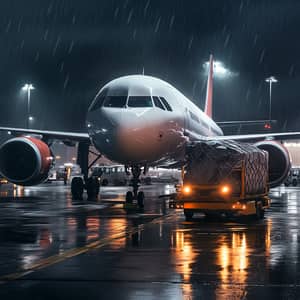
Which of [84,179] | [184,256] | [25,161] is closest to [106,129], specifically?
[25,161]

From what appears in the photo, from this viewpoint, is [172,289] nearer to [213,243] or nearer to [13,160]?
[213,243]

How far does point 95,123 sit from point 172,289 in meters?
16.0

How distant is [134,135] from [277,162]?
994 centimetres

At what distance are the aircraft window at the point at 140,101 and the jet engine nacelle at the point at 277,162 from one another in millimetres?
7980

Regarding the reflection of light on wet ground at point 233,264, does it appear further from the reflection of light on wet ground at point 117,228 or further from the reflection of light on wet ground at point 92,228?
the reflection of light on wet ground at point 92,228

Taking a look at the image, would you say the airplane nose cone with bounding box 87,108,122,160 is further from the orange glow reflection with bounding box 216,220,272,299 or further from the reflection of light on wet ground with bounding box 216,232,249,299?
the reflection of light on wet ground with bounding box 216,232,249,299

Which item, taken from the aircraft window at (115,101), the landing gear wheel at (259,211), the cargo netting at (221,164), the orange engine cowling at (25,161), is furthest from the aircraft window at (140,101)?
the orange engine cowling at (25,161)

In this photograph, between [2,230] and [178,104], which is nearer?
[2,230]

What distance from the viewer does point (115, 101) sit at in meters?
25.5

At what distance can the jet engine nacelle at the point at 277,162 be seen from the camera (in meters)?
31.9

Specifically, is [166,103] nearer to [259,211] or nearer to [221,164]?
[221,164]

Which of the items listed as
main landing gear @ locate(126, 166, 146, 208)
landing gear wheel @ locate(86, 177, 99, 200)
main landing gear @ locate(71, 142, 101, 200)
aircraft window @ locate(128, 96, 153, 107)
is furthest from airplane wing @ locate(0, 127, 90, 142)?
aircraft window @ locate(128, 96, 153, 107)

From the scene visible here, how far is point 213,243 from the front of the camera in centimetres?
1541

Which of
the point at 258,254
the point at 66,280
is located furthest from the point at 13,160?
the point at 66,280
